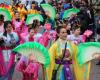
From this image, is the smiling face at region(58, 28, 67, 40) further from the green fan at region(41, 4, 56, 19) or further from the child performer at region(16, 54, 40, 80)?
the green fan at region(41, 4, 56, 19)

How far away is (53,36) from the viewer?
488 inches

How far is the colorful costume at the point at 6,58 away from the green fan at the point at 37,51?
1360mm

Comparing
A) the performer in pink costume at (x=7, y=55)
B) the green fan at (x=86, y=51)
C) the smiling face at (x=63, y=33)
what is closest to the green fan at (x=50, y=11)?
the performer in pink costume at (x=7, y=55)

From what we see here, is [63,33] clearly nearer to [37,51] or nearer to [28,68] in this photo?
[37,51]

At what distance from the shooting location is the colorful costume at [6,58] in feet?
32.3

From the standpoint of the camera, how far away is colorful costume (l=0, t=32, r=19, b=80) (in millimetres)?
9859

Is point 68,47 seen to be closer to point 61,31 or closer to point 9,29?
point 61,31

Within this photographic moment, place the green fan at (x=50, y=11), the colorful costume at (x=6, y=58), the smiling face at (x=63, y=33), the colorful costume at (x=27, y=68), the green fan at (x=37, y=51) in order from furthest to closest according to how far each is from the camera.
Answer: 1. the green fan at (x=50, y=11)
2. the colorful costume at (x=6, y=58)
3. the colorful costume at (x=27, y=68)
4. the green fan at (x=37, y=51)
5. the smiling face at (x=63, y=33)

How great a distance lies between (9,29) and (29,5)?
559 inches

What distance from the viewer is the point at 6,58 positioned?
999 centimetres

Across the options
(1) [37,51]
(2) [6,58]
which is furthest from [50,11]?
(1) [37,51]

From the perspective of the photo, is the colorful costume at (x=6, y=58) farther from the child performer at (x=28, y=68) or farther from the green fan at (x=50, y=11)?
the green fan at (x=50, y=11)

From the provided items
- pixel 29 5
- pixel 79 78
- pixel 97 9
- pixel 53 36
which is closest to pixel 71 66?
pixel 79 78

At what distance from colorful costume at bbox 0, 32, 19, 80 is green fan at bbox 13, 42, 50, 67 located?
136cm
